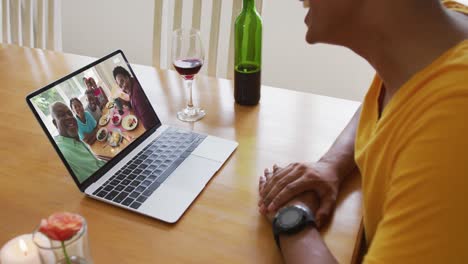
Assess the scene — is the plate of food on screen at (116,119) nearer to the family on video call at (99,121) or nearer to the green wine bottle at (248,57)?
the family on video call at (99,121)

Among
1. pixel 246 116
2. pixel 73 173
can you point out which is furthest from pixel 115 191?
pixel 246 116

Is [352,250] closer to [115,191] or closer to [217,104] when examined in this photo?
[115,191]

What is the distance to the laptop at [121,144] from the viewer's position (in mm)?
891

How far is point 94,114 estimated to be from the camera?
974 mm

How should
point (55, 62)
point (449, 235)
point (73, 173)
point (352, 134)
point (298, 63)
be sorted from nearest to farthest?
point (449, 235) < point (73, 173) < point (352, 134) < point (55, 62) < point (298, 63)

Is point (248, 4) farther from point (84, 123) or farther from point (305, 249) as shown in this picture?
point (305, 249)

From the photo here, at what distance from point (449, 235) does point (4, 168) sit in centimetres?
83

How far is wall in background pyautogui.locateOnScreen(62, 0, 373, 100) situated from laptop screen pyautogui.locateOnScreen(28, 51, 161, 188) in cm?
137

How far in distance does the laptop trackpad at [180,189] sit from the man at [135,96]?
0.16 meters

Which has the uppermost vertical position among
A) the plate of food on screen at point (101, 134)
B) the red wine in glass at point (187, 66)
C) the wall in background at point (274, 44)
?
the red wine in glass at point (187, 66)

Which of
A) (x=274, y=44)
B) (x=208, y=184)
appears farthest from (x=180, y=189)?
(x=274, y=44)

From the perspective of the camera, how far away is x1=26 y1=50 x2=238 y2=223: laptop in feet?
2.92

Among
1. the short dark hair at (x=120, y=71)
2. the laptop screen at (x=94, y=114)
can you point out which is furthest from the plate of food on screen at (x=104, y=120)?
the short dark hair at (x=120, y=71)

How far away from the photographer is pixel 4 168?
0.98m
